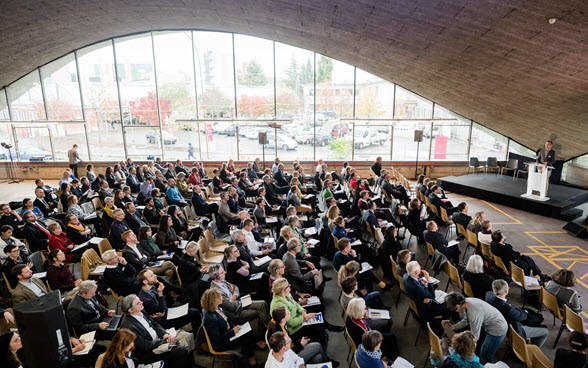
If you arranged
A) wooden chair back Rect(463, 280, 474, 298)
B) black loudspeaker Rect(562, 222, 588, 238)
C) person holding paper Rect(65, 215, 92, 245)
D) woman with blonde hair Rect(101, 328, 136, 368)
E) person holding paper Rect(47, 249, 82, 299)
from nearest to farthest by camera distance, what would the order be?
woman with blonde hair Rect(101, 328, 136, 368) → person holding paper Rect(47, 249, 82, 299) → wooden chair back Rect(463, 280, 474, 298) → person holding paper Rect(65, 215, 92, 245) → black loudspeaker Rect(562, 222, 588, 238)

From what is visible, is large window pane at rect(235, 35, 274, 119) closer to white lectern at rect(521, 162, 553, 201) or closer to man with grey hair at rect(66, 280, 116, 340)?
white lectern at rect(521, 162, 553, 201)

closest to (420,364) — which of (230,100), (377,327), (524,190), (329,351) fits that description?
(377,327)

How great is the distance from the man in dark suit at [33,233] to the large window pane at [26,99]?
11.0 metres

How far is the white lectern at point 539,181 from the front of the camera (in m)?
10.1

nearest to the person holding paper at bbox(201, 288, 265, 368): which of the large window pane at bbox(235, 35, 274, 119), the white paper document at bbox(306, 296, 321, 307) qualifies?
the white paper document at bbox(306, 296, 321, 307)

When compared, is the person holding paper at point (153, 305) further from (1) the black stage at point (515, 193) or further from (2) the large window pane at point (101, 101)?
(2) the large window pane at point (101, 101)

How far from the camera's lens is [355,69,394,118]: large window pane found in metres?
14.5

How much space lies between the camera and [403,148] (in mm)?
15109

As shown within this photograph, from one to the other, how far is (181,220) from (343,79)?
10098mm

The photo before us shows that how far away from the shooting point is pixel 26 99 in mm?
14852

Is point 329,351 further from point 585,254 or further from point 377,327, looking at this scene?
point 585,254

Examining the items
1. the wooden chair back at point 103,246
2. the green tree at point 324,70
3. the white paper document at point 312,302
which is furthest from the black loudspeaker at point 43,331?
the green tree at point 324,70

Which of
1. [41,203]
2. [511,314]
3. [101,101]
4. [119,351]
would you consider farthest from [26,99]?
[511,314]

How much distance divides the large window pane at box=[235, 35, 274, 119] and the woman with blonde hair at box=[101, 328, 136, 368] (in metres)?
12.2
